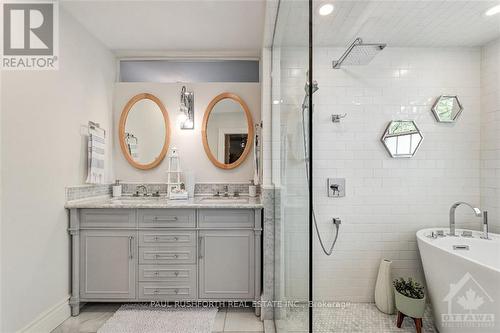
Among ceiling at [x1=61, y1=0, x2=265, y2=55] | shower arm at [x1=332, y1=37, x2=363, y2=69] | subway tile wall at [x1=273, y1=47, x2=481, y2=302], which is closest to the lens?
subway tile wall at [x1=273, y1=47, x2=481, y2=302]

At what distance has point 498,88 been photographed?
471 millimetres

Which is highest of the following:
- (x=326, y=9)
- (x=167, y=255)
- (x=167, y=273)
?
(x=326, y=9)

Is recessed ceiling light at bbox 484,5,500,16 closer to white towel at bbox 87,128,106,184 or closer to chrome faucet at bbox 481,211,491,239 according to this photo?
chrome faucet at bbox 481,211,491,239

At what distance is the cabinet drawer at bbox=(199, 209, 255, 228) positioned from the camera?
209cm

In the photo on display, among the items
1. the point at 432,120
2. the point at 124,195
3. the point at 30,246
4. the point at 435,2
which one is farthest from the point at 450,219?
the point at 124,195

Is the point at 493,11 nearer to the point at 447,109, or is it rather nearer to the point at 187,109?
the point at 447,109

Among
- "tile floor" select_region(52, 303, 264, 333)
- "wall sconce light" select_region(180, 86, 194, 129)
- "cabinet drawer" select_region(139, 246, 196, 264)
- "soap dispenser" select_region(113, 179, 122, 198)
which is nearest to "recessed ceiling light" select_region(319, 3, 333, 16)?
"wall sconce light" select_region(180, 86, 194, 129)

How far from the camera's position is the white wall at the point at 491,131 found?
0.47m

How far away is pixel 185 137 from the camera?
2.74m

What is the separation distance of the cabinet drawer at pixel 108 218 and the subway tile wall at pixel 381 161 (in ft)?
4.58

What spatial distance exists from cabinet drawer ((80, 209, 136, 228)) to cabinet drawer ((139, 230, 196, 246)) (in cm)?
15

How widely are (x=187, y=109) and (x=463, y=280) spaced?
2.58 m

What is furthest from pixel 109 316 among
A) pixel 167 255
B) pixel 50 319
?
pixel 167 255

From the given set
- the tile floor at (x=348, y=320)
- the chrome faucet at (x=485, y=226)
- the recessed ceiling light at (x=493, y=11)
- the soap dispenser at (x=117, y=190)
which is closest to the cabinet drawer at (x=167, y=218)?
the soap dispenser at (x=117, y=190)
